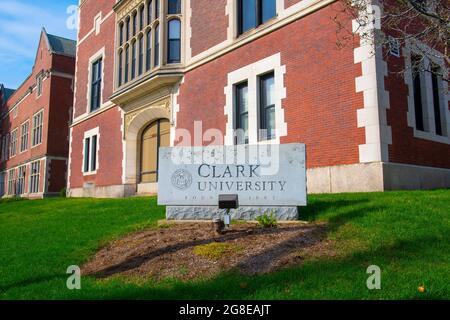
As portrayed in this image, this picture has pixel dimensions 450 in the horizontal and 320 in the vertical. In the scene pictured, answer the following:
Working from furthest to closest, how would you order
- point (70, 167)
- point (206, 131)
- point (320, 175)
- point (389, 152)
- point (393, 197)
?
1. point (70, 167)
2. point (206, 131)
3. point (320, 175)
4. point (389, 152)
5. point (393, 197)

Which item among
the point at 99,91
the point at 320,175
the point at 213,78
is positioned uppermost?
the point at 99,91

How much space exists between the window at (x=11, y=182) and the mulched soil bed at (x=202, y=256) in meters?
40.6

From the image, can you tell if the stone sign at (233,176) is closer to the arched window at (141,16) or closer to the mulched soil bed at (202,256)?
the mulched soil bed at (202,256)

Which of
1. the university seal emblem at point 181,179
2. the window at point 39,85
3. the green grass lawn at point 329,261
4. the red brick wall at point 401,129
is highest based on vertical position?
the window at point 39,85

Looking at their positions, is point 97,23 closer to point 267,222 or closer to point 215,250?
point 267,222

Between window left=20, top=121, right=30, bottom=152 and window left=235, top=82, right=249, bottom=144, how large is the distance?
105ft

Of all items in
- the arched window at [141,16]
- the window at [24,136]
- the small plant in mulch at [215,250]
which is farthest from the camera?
the window at [24,136]

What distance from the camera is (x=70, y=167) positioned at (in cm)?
2741

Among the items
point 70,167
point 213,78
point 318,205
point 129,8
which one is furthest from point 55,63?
point 318,205

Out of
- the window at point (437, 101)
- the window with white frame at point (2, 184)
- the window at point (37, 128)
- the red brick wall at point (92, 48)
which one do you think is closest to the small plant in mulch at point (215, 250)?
the window at point (437, 101)

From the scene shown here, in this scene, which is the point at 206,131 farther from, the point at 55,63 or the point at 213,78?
the point at 55,63

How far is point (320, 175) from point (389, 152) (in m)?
1.91

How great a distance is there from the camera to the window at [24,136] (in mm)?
40641

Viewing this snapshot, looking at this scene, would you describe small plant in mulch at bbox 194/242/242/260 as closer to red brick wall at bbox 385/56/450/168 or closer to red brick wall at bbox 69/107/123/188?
red brick wall at bbox 385/56/450/168
